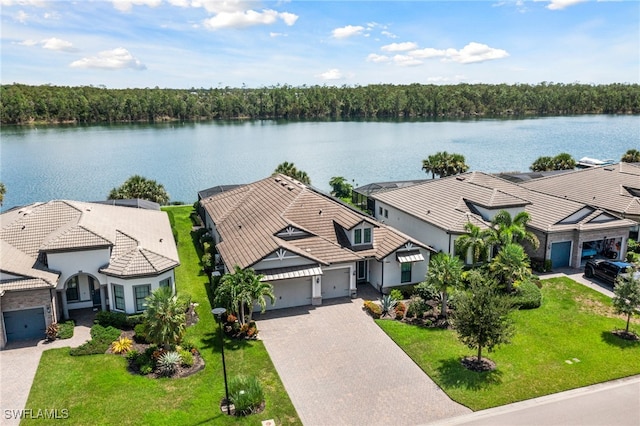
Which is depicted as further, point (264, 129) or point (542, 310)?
point (264, 129)

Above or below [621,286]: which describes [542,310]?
below

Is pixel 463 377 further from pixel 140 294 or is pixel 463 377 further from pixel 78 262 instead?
pixel 78 262

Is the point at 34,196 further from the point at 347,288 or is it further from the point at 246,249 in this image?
the point at 347,288

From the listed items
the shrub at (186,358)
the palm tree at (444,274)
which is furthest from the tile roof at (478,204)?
the shrub at (186,358)

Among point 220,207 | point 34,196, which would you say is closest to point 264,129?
point 34,196

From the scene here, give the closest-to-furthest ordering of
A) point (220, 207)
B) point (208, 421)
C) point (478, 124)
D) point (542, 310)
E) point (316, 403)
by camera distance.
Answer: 1. point (208, 421)
2. point (316, 403)
3. point (542, 310)
4. point (220, 207)
5. point (478, 124)

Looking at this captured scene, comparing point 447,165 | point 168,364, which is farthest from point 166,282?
point 447,165

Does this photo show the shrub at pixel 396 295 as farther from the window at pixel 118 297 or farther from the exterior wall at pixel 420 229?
the window at pixel 118 297
